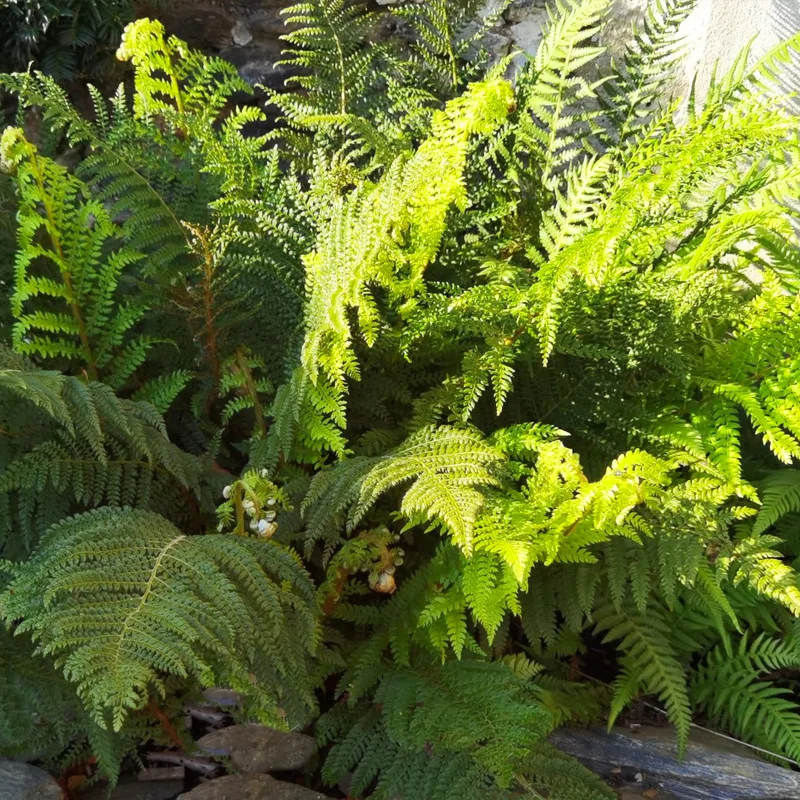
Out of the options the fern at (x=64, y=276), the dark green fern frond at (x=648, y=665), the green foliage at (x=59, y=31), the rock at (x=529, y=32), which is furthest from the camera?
the rock at (x=529, y=32)

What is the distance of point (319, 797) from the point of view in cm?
150

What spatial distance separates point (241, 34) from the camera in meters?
2.75

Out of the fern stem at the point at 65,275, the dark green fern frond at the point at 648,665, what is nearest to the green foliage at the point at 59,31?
the fern stem at the point at 65,275

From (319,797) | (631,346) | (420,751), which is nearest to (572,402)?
(631,346)

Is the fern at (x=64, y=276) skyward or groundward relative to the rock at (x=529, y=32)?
groundward

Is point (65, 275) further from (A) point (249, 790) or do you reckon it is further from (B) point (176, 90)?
(A) point (249, 790)

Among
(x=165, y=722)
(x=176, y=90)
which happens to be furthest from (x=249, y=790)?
(x=176, y=90)

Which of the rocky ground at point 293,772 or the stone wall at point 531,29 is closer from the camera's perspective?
the rocky ground at point 293,772

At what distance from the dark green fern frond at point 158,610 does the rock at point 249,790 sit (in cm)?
15

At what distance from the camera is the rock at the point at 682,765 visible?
5.24 feet

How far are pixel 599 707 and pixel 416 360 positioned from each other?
842 mm

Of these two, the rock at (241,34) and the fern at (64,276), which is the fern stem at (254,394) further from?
the rock at (241,34)

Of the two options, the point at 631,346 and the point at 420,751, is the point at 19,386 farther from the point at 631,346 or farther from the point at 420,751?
the point at 631,346

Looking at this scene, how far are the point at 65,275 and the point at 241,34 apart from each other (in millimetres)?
1346
